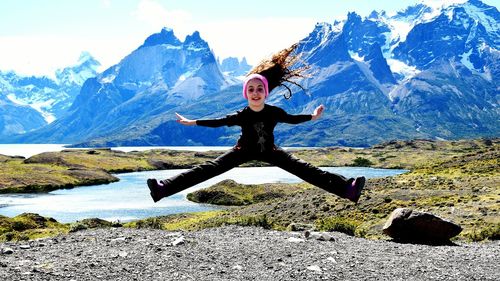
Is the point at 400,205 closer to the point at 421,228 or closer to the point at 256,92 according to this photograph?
the point at 421,228

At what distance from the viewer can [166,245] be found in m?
18.7

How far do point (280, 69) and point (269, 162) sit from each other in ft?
10.3

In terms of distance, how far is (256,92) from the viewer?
12898 mm

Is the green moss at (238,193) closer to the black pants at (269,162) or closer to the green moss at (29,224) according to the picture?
the green moss at (29,224)

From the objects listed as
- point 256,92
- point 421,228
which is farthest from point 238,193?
point 256,92

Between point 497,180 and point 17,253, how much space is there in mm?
56540

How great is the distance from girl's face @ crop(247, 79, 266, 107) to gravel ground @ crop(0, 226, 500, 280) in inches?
232

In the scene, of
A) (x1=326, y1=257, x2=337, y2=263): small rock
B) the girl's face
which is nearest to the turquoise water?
(x1=326, y1=257, x2=337, y2=263): small rock

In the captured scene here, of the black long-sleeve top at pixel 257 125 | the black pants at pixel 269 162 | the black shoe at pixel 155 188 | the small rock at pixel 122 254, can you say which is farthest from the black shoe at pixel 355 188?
the small rock at pixel 122 254

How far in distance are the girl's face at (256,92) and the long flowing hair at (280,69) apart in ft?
4.32

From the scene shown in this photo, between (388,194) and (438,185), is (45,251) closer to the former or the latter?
(388,194)

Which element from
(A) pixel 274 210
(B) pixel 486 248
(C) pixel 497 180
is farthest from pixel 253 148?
(C) pixel 497 180

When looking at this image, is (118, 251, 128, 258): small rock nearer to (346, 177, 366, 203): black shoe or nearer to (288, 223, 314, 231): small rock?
(346, 177, 366, 203): black shoe

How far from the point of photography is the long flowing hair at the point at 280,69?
14.3 m
